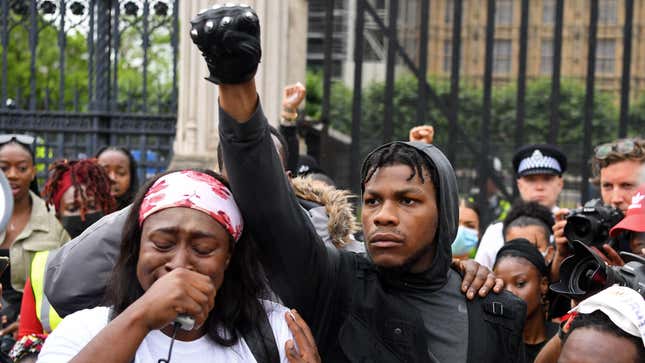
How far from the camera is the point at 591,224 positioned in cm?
349

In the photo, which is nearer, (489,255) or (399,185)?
(399,185)

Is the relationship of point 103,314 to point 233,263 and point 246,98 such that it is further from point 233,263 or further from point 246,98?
point 246,98

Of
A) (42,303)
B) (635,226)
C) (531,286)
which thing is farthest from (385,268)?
(42,303)

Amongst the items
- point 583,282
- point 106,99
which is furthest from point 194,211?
point 106,99

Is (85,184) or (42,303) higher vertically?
(85,184)

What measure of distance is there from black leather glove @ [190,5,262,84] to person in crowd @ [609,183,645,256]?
69.0 inches

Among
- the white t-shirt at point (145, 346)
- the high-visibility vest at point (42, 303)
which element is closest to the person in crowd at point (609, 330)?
the white t-shirt at point (145, 346)

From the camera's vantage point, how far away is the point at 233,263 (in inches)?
95.3

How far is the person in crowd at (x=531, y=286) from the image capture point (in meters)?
3.97

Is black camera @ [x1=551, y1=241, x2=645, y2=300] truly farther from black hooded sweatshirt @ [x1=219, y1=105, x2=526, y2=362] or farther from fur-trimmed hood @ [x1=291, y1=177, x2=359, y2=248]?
fur-trimmed hood @ [x1=291, y1=177, x2=359, y2=248]

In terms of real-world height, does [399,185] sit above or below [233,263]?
above

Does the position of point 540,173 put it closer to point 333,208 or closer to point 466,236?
point 466,236

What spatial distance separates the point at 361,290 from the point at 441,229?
0.27m

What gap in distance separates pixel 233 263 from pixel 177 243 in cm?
22
